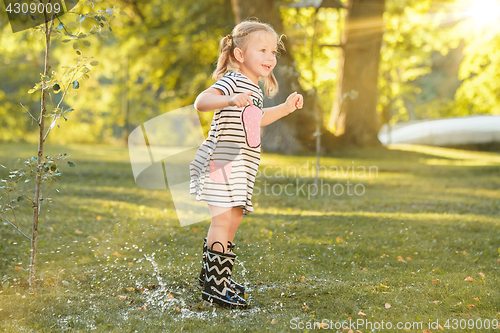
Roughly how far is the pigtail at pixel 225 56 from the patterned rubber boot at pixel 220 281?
44.7 inches

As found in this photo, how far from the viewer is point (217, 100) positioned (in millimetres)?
2754

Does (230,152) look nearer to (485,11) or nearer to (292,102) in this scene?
(292,102)

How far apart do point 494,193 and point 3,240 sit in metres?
7.53

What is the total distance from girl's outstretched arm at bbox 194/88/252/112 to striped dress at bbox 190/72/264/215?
0.31 ft

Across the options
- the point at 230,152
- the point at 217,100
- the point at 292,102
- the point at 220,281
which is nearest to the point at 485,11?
the point at 292,102

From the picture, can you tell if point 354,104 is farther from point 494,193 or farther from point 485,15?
point 494,193

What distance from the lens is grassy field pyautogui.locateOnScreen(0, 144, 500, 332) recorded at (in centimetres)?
292

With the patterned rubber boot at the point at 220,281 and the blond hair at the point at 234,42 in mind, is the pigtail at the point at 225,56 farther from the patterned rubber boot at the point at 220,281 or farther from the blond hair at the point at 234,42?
the patterned rubber boot at the point at 220,281

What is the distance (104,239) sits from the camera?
4.92 m

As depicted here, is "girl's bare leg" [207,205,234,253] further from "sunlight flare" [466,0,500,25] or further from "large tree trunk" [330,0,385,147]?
"sunlight flare" [466,0,500,25]

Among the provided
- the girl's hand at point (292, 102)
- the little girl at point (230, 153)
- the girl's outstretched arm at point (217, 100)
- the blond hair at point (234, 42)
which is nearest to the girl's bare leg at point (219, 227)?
the little girl at point (230, 153)

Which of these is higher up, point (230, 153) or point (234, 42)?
point (234, 42)

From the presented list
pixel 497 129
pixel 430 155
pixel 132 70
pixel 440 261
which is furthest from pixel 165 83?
pixel 440 261

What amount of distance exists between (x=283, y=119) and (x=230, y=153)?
9.89m
